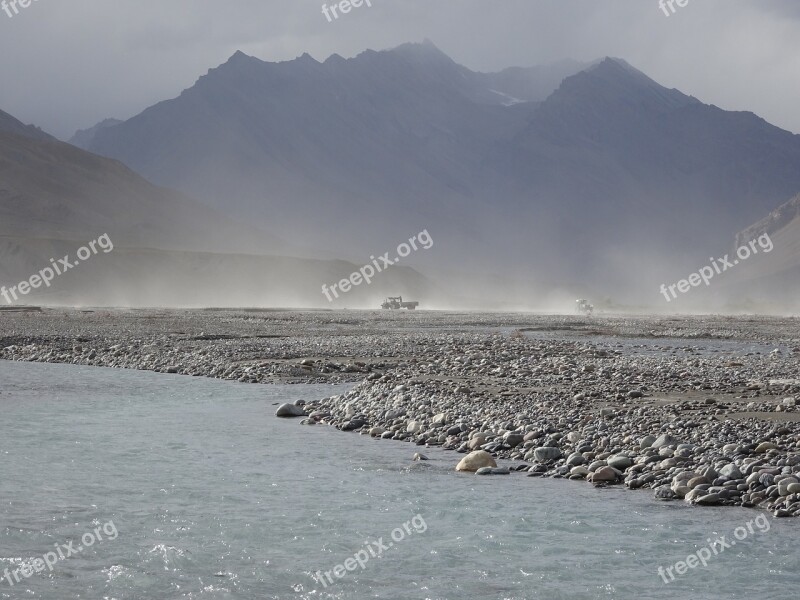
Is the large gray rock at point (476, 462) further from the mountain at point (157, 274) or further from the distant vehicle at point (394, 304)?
the mountain at point (157, 274)

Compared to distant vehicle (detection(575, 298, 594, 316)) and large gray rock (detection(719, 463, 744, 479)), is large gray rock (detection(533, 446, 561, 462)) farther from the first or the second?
distant vehicle (detection(575, 298, 594, 316))

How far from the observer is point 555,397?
22703 mm

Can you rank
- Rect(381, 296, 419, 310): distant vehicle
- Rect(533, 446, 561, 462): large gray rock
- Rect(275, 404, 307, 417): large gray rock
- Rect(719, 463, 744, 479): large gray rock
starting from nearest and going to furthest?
Rect(719, 463, 744, 479): large gray rock, Rect(533, 446, 561, 462): large gray rock, Rect(275, 404, 307, 417): large gray rock, Rect(381, 296, 419, 310): distant vehicle

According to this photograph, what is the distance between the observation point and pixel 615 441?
55.0 ft

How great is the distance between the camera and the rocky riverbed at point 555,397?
15.0m

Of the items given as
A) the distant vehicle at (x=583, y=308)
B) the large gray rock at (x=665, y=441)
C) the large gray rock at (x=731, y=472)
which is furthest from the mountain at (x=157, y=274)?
the large gray rock at (x=731, y=472)

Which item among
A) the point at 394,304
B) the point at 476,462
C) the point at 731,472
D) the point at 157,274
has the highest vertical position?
the point at 731,472

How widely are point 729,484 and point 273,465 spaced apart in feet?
24.8

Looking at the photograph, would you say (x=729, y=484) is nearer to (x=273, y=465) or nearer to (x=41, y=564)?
(x=273, y=465)

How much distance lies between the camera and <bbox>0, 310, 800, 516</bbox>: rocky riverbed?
1504cm

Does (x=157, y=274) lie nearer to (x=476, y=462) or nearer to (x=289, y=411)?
(x=289, y=411)

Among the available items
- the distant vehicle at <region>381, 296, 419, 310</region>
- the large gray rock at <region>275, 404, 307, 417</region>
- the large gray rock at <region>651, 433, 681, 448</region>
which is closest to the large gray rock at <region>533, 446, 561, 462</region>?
the large gray rock at <region>651, 433, 681, 448</region>

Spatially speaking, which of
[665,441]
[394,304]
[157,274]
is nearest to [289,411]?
[665,441]

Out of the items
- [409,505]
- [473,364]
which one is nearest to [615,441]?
[409,505]
